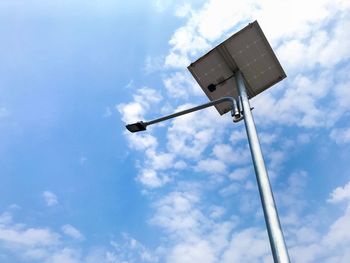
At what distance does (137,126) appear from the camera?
7.24 metres

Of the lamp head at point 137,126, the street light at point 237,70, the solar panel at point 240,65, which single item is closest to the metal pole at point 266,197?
the street light at point 237,70

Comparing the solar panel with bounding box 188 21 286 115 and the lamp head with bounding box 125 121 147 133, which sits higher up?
the solar panel with bounding box 188 21 286 115

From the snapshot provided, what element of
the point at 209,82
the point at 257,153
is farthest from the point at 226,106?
the point at 257,153

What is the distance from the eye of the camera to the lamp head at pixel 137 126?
7195 mm

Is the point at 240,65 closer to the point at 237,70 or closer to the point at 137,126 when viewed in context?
the point at 237,70

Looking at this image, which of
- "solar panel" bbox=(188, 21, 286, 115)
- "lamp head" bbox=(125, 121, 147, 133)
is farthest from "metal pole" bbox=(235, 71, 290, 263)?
"lamp head" bbox=(125, 121, 147, 133)

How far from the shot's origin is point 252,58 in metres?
7.15

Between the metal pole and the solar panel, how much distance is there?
58.9 inches

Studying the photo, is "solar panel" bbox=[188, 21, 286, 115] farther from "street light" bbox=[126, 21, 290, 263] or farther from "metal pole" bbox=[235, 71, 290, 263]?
"metal pole" bbox=[235, 71, 290, 263]

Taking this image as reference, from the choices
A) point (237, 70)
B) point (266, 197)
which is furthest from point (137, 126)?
point (266, 197)

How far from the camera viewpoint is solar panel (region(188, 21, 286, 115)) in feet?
22.7

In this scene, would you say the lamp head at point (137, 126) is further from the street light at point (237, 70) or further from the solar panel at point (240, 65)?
the solar panel at point (240, 65)

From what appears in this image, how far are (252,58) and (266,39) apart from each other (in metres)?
0.46

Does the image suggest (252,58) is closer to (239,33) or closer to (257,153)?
(239,33)
